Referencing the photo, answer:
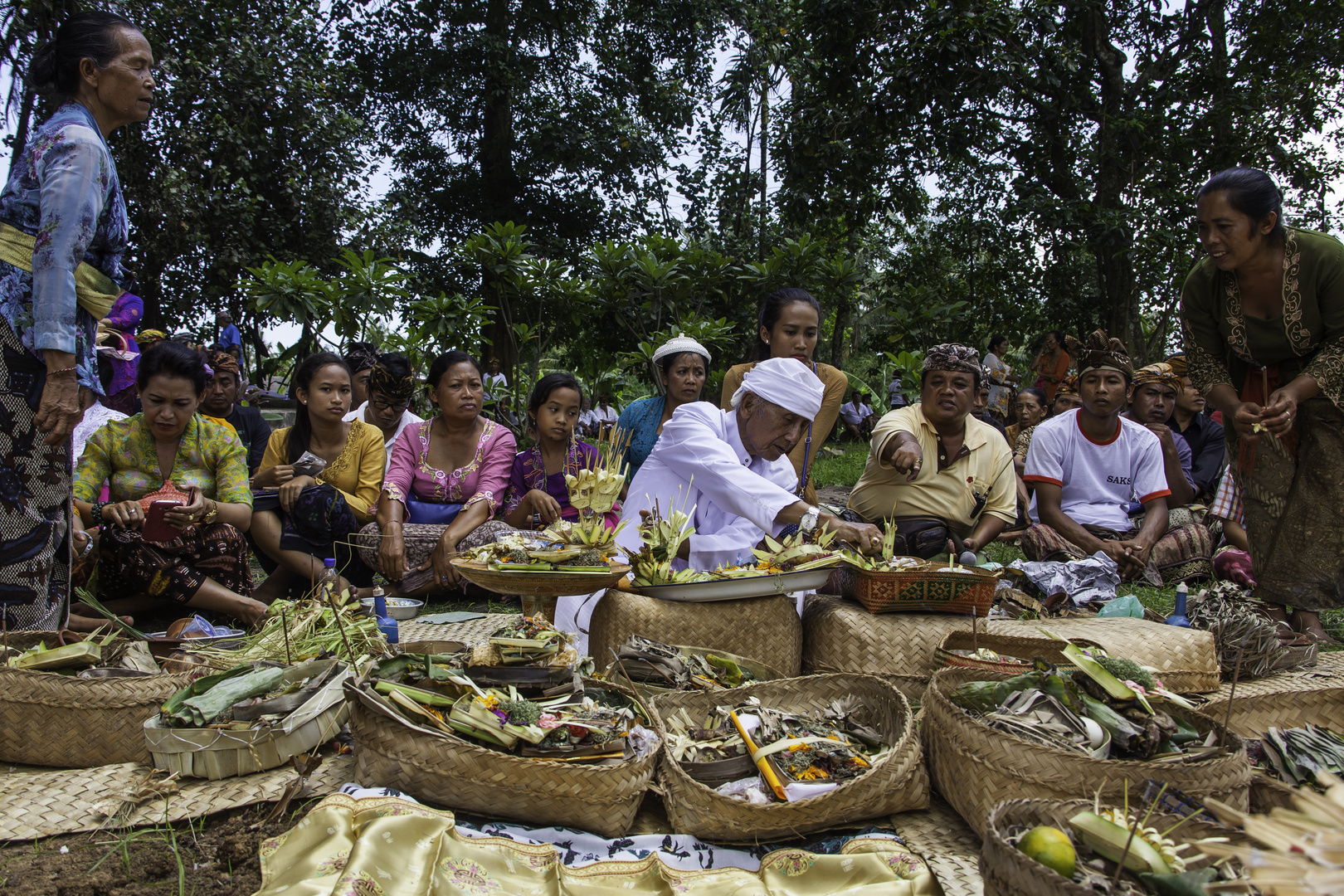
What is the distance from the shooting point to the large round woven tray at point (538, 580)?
10.4ft

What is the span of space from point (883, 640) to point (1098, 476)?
303cm

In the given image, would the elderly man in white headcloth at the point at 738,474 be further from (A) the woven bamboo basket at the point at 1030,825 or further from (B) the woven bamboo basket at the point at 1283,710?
(A) the woven bamboo basket at the point at 1030,825

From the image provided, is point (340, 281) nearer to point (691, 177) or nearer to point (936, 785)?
point (936, 785)

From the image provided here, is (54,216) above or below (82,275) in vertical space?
above

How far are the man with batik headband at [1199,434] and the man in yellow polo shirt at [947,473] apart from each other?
3163 millimetres

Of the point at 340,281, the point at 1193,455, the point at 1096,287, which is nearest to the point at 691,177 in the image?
the point at 1096,287

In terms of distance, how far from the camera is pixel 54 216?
2979 mm

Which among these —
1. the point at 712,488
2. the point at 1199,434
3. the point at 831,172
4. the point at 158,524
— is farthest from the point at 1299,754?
the point at 831,172

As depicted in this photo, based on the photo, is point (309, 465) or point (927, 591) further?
point (309, 465)

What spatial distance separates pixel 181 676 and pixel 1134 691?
297cm

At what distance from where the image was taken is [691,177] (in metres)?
18.1

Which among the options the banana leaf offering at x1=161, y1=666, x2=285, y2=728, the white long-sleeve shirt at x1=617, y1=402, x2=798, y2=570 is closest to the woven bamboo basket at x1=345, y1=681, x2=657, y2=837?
the banana leaf offering at x1=161, y1=666, x2=285, y2=728

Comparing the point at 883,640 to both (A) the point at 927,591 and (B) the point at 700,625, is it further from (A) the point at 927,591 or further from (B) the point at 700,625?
(B) the point at 700,625

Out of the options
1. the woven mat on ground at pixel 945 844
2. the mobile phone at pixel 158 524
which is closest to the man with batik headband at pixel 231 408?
the mobile phone at pixel 158 524
